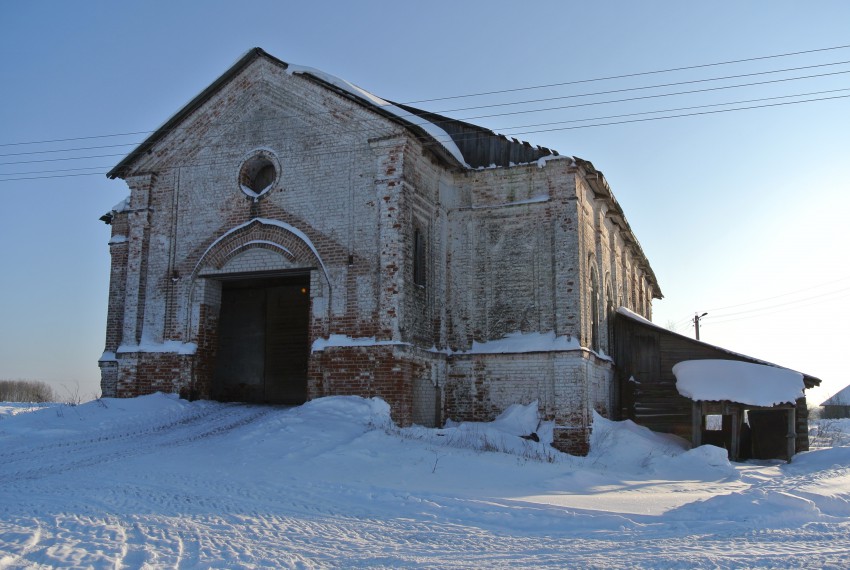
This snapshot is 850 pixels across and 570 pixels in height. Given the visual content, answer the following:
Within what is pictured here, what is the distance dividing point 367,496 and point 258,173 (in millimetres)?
9061

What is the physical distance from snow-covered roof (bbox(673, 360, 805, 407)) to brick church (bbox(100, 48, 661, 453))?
1.83 metres

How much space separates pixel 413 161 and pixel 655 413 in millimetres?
7885

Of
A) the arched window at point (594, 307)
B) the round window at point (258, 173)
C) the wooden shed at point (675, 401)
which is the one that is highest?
the round window at point (258, 173)

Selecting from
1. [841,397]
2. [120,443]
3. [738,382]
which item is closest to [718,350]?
[738,382]

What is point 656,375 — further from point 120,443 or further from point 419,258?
point 120,443

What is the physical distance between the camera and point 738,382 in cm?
1581

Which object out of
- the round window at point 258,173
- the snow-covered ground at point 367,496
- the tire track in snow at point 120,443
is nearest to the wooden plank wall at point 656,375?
the snow-covered ground at point 367,496

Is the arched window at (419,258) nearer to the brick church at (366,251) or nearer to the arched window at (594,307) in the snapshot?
the brick church at (366,251)

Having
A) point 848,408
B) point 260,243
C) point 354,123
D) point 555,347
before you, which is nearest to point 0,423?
point 260,243

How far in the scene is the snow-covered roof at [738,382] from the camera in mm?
15594

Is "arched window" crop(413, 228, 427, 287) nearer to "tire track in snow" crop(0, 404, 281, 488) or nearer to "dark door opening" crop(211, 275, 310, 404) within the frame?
"dark door opening" crop(211, 275, 310, 404)

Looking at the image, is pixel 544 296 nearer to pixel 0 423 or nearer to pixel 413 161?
pixel 413 161

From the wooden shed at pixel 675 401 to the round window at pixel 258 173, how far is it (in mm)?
8766

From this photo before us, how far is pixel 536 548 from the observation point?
6.54 m
